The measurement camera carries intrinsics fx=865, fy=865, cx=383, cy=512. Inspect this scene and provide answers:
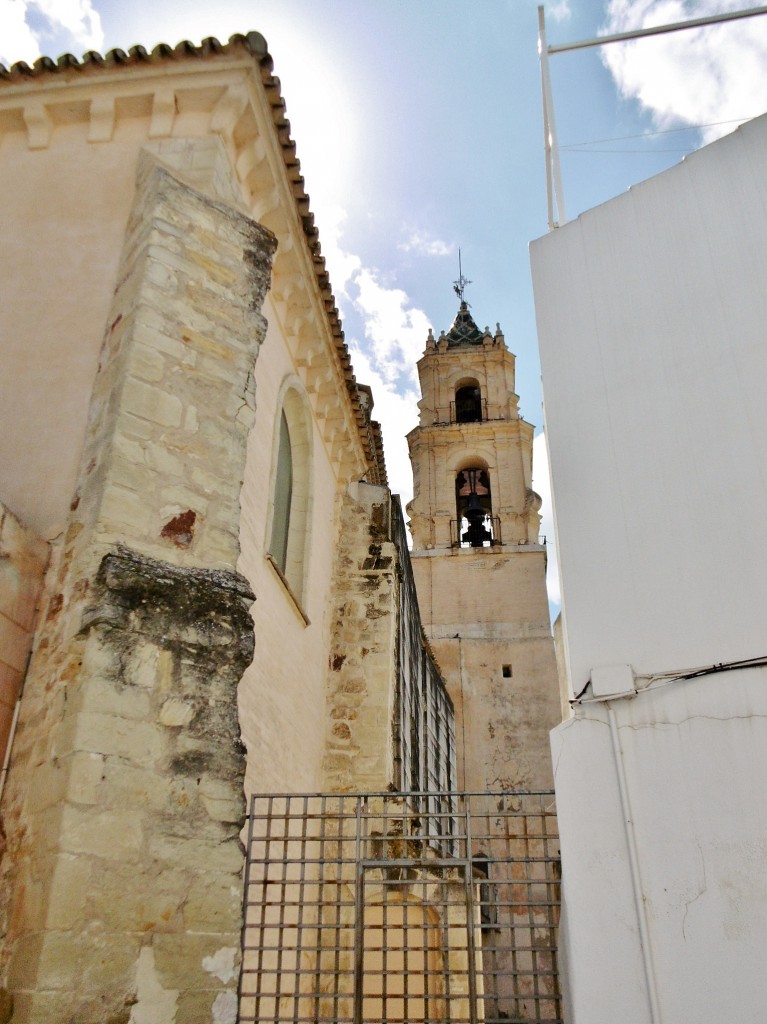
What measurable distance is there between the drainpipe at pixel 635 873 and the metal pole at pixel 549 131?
15.8ft

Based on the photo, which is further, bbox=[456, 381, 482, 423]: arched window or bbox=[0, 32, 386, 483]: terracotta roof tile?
bbox=[456, 381, 482, 423]: arched window

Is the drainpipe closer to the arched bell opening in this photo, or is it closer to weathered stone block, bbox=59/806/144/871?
weathered stone block, bbox=59/806/144/871

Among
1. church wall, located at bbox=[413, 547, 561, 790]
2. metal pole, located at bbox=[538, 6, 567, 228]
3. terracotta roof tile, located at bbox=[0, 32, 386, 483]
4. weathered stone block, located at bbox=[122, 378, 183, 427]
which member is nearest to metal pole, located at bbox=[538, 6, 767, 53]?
metal pole, located at bbox=[538, 6, 567, 228]

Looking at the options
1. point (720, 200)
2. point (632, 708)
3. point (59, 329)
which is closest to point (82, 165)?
point (59, 329)

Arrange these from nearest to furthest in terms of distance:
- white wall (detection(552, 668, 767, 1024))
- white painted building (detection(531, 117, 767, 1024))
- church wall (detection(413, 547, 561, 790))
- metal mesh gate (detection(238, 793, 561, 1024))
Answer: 1. white wall (detection(552, 668, 767, 1024))
2. white painted building (detection(531, 117, 767, 1024))
3. metal mesh gate (detection(238, 793, 561, 1024))
4. church wall (detection(413, 547, 561, 790))

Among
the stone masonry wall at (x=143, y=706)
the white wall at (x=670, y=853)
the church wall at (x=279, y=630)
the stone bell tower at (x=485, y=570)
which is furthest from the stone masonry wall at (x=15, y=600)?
the stone bell tower at (x=485, y=570)

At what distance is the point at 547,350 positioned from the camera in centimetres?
689

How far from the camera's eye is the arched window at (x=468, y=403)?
27328mm

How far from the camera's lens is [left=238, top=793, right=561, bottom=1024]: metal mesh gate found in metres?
5.39

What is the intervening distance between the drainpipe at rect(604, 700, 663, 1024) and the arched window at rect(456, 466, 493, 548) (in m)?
19.0

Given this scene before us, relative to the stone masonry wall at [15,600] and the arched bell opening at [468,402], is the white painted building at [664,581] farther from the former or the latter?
the arched bell opening at [468,402]

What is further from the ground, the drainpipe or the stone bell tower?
the stone bell tower

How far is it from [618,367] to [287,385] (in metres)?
3.45

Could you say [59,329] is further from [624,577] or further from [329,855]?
[329,855]
